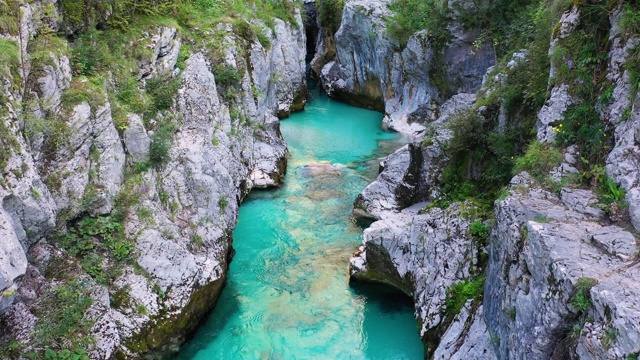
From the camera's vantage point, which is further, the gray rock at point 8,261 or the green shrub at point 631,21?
the green shrub at point 631,21

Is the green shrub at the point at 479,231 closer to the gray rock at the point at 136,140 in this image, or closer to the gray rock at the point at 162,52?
the gray rock at the point at 136,140

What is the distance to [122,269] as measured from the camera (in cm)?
877

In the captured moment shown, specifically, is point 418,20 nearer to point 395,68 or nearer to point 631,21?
point 395,68

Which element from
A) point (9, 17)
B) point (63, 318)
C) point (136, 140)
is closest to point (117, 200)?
point (136, 140)

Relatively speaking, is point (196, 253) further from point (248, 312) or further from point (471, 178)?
point (471, 178)

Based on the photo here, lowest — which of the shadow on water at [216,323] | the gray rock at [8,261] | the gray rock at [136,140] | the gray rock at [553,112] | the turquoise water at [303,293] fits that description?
the shadow on water at [216,323]

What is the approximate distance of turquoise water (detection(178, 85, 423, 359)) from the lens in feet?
31.2

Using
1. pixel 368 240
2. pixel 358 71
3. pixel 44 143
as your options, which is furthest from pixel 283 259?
pixel 358 71

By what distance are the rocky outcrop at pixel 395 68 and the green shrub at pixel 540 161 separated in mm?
12690

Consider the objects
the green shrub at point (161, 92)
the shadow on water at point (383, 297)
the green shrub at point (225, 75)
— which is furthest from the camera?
the green shrub at point (225, 75)

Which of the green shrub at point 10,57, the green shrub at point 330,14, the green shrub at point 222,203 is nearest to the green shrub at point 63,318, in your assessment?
the green shrub at point 10,57

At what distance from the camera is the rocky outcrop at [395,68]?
20.8 m

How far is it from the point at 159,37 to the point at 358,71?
17173 mm

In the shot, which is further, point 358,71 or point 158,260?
point 358,71
